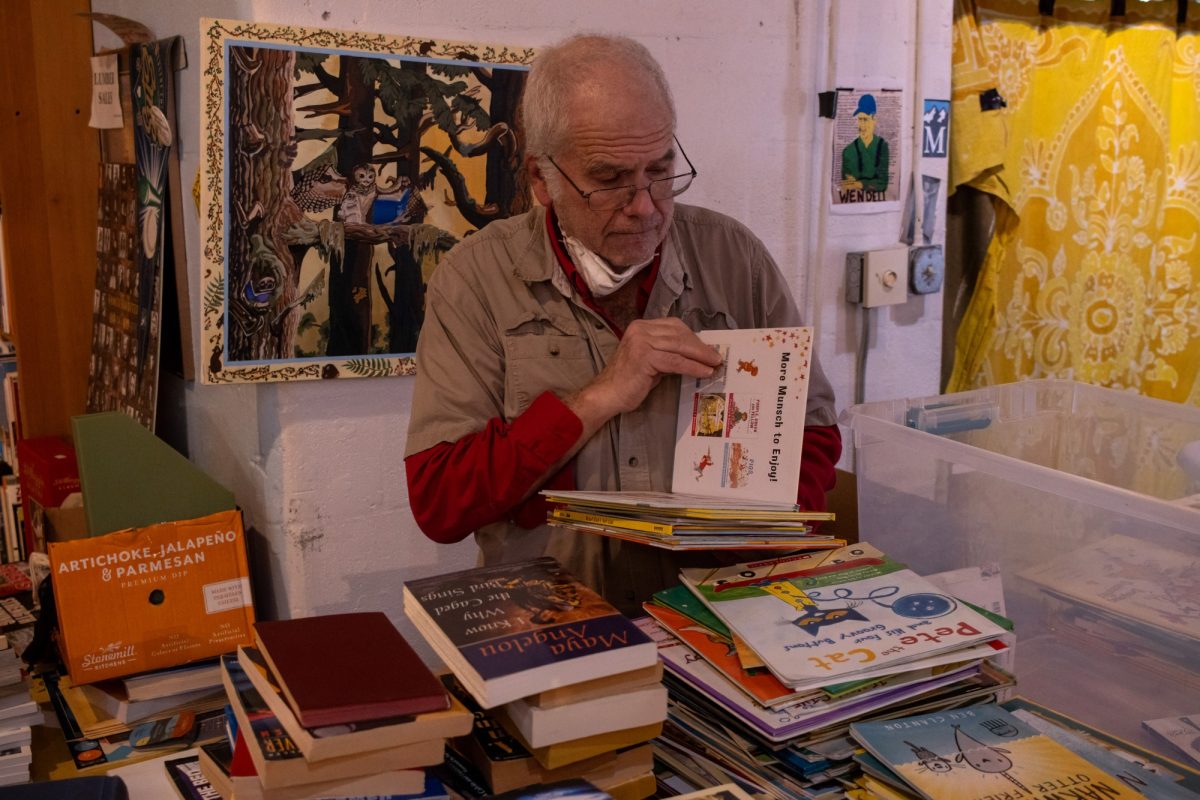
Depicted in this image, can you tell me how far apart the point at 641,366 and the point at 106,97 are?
6.37ft

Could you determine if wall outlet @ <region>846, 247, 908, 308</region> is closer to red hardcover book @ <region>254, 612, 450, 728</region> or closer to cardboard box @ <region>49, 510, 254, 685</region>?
cardboard box @ <region>49, 510, 254, 685</region>

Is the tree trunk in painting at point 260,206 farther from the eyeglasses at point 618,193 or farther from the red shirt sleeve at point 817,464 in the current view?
the red shirt sleeve at point 817,464

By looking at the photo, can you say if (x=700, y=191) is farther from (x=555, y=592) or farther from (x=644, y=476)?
(x=555, y=592)

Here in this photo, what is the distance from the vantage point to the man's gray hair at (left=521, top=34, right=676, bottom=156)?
1543 millimetres

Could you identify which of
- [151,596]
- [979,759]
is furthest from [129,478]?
[979,759]

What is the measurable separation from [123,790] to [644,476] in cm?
80

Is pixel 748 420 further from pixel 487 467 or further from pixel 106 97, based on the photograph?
pixel 106 97

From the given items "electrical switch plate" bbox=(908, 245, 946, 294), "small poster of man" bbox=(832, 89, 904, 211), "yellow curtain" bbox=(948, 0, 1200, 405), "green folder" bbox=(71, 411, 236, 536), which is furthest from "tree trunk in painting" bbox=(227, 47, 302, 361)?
"yellow curtain" bbox=(948, 0, 1200, 405)

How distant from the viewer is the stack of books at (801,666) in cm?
114

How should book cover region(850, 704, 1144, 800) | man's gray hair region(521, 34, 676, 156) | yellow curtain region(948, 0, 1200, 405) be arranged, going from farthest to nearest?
yellow curtain region(948, 0, 1200, 405) → man's gray hair region(521, 34, 676, 156) → book cover region(850, 704, 1144, 800)

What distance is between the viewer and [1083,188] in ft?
10.8

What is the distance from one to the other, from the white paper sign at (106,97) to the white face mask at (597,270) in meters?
1.62

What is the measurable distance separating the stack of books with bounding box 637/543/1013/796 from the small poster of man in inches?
65.1

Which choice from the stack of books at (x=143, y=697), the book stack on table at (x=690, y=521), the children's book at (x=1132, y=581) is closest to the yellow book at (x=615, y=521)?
the book stack on table at (x=690, y=521)
